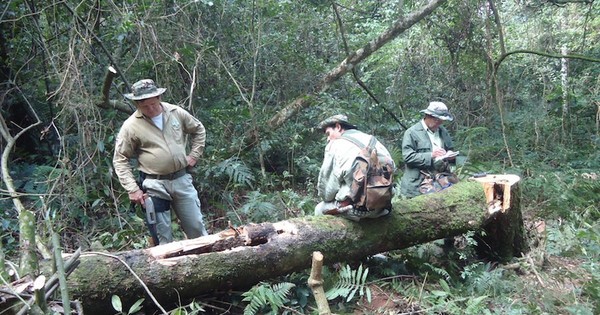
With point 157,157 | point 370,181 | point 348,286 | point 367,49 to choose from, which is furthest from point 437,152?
point 367,49

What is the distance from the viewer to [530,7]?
33.1 ft

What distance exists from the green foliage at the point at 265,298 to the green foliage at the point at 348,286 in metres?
0.46

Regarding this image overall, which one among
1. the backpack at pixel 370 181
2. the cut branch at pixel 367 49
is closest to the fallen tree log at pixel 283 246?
the backpack at pixel 370 181

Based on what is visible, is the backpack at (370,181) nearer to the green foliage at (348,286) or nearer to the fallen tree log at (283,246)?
the fallen tree log at (283,246)

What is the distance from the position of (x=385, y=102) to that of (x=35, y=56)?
7.01 m

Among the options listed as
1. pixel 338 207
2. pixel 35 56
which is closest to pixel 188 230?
pixel 338 207

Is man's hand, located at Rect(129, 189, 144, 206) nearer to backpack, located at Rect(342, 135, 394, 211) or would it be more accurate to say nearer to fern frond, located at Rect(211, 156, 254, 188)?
backpack, located at Rect(342, 135, 394, 211)

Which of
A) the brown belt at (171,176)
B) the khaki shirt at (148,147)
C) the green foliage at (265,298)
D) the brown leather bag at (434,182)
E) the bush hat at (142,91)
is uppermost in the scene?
the bush hat at (142,91)

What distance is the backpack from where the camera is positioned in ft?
13.3

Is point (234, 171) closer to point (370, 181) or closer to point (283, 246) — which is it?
point (283, 246)

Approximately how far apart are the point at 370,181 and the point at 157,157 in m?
2.25

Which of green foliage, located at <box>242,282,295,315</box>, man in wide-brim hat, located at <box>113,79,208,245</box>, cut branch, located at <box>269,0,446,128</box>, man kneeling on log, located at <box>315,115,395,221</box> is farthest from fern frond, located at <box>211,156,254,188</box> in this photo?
green foliage, located at <box>242,282,295,315</box>

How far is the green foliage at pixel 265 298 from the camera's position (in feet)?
12.1

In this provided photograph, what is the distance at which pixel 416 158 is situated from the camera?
5.40 meters
